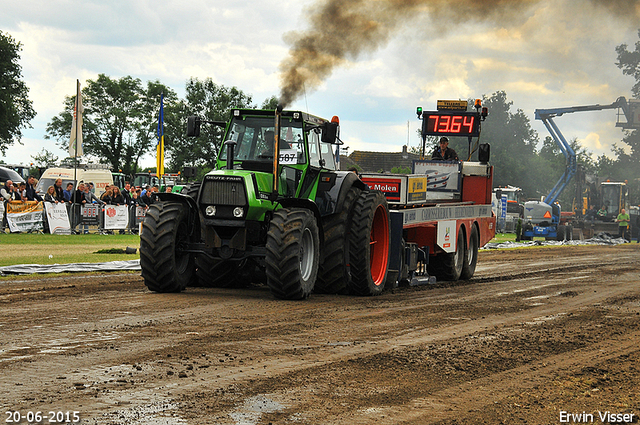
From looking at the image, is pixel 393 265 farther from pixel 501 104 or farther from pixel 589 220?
pixel 501 104

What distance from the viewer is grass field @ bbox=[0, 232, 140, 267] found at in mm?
15552

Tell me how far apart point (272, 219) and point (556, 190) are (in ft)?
129

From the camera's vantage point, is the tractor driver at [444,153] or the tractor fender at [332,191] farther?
the tractor driver at [444,153]

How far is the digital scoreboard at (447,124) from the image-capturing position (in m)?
17.2

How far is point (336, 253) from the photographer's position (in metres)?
11.1

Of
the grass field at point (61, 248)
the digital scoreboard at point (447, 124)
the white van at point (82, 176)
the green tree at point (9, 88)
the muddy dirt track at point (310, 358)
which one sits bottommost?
the muddy dirt track at point (310, 358)

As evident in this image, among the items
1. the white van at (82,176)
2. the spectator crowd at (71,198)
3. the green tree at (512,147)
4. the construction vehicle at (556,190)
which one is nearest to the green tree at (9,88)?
the white van at (82,176)

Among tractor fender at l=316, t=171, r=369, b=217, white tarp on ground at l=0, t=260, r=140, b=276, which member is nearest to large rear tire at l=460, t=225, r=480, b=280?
tractor fender at l=316, t=171, r=369, b=217

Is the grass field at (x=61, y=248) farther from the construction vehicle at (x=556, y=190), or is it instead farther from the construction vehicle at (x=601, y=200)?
the construction vehicle at (x=601, y=200)

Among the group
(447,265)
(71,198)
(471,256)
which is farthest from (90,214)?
(447,265)

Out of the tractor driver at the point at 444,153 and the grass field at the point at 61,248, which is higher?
the tractor driver at the point at 444,153

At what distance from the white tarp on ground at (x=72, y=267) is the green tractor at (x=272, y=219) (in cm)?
341

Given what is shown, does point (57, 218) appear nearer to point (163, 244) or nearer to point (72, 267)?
point (72, 267)

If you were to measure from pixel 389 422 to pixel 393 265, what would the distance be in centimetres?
782
